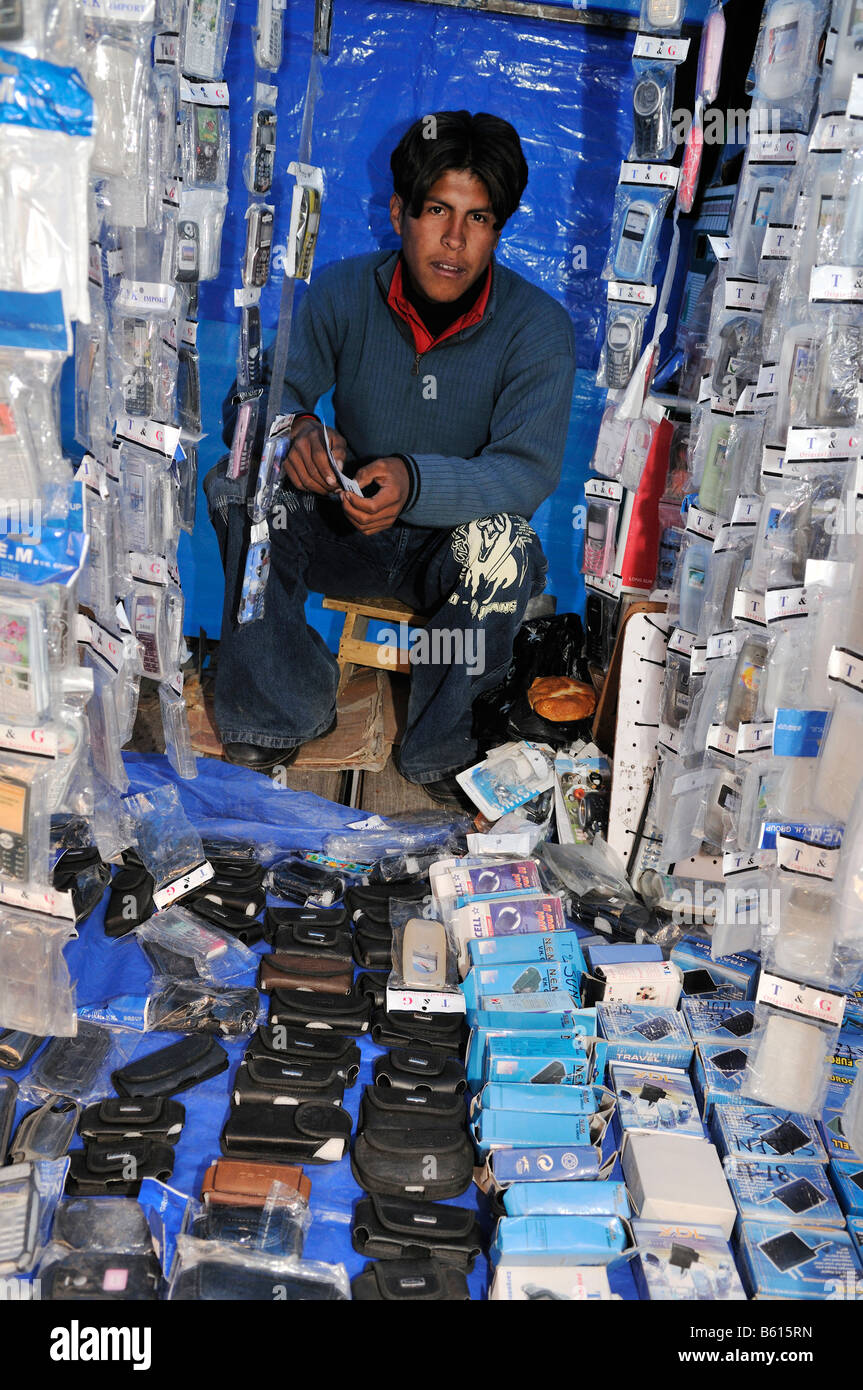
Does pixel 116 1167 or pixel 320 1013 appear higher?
pixel 320 1013

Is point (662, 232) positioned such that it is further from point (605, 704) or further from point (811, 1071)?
point (811, 1071)

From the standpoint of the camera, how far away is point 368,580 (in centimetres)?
363

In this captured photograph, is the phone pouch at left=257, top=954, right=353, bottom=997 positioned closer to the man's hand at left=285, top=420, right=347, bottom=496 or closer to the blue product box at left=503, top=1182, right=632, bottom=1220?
the blue product box at left=503, top=1182, right=632, bottom=1220

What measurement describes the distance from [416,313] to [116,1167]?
8.12 feet

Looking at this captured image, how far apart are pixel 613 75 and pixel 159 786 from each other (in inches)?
98.2

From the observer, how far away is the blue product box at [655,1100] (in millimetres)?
2324

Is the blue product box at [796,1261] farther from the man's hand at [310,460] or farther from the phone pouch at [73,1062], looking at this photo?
the man's hand at [310,460]

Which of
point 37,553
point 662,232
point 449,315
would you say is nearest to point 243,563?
point 449,315

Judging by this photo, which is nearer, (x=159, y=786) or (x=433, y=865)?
(x=433, y=865)

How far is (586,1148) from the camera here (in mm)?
2234

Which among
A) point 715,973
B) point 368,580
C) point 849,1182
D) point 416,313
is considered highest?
point 416,313

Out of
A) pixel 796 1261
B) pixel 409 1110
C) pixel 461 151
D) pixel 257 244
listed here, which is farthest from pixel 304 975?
pixel 461 151

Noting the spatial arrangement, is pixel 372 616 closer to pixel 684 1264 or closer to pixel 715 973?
A: pixel 715 973
